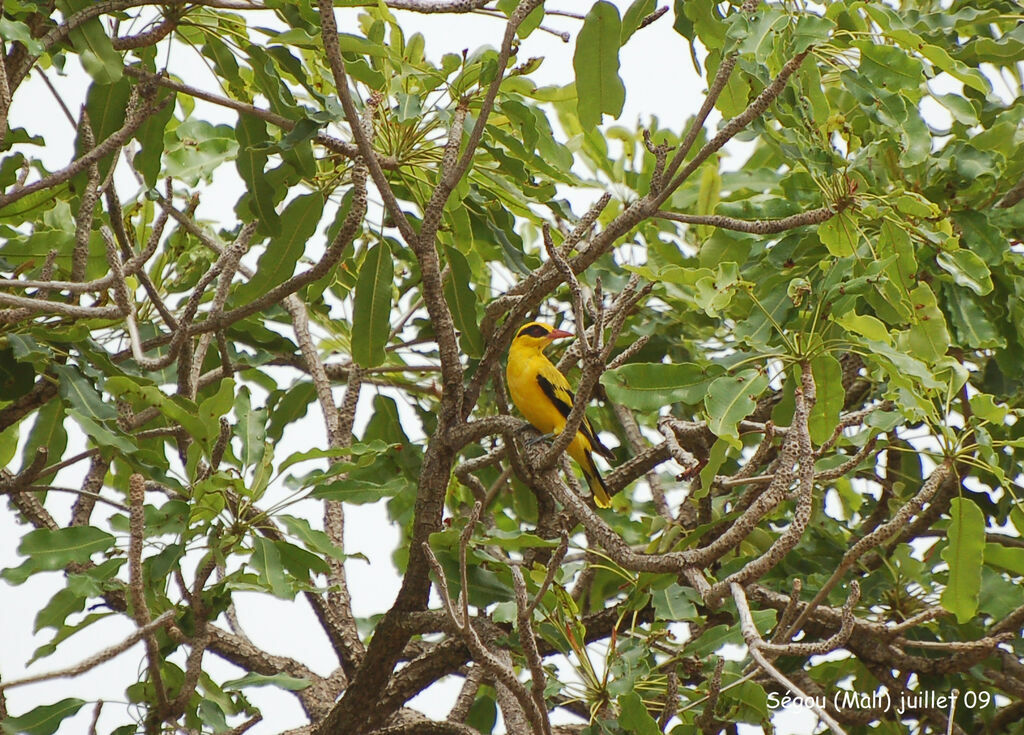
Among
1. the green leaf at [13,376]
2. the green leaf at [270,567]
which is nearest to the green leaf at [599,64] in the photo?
the green leaf at [270,567]

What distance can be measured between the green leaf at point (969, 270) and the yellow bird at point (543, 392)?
1914 millimetres

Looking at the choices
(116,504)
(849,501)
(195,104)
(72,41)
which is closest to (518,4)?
(72,41)

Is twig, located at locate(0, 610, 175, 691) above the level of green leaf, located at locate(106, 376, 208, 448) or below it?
below

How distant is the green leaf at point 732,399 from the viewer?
10.1 ft

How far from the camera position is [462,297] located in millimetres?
4004

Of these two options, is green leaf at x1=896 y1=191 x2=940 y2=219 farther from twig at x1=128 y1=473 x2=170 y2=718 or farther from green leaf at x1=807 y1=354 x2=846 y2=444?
twig at x1=128 y1=473 x2=170 y2=718

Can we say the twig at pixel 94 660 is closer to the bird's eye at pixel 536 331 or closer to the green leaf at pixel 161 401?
the green leaf at pixel 161 401

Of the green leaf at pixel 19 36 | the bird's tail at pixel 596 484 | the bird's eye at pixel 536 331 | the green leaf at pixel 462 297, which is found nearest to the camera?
the green leaf at pixel 19 36

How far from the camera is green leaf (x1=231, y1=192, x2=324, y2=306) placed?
3.86 m

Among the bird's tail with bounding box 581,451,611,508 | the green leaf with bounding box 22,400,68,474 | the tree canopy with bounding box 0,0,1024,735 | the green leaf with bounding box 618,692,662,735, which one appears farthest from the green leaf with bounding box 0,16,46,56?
the bird's tail with bounding box 581,451,611,508

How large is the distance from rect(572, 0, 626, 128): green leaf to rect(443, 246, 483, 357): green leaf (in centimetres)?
74

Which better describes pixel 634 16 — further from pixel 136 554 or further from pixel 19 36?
pixel 136 554

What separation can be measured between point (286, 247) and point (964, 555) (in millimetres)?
2488

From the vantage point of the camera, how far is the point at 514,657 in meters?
4.25
